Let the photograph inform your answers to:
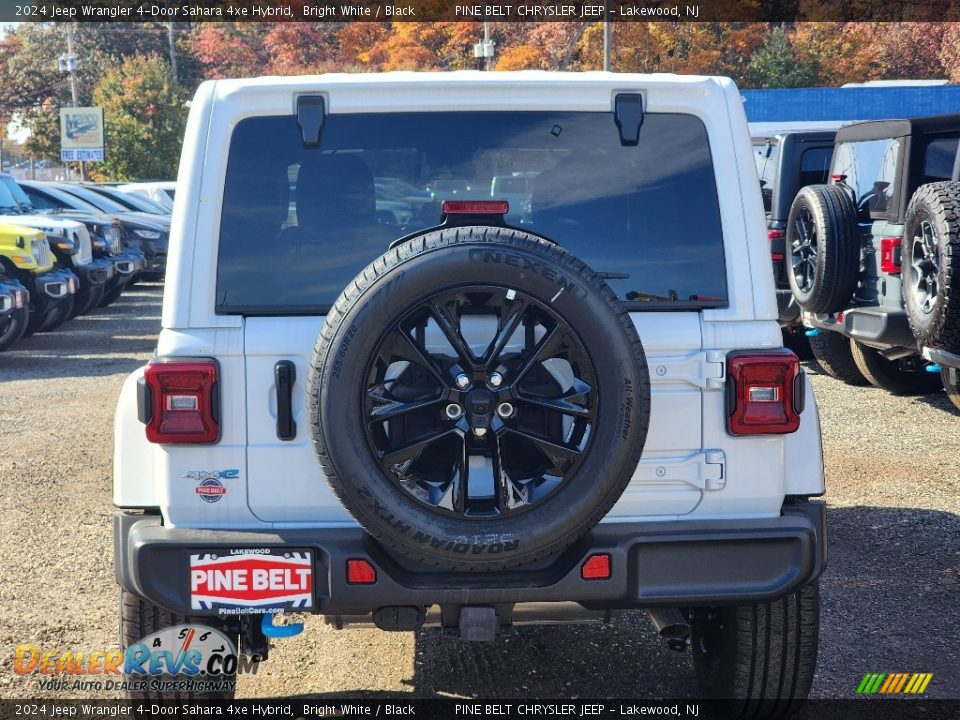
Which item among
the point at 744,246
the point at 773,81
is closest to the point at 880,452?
the point at 744,246

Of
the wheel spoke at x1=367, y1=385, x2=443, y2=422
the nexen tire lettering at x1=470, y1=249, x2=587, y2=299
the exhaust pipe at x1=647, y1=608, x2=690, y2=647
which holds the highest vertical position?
the nexen tire lettering at x1=470, y1=249, x2=587, y2=299

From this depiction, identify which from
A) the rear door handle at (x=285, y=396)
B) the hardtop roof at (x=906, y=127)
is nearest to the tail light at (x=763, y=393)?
the rear door handle at (x=285, y=396)

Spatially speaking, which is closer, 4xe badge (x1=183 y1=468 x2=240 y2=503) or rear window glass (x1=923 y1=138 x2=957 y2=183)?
4xe badge (x1=183 y1=468 x2=240 y2=503)

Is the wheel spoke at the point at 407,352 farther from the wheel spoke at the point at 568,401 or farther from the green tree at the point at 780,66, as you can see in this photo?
the green tree at the point at 780,66

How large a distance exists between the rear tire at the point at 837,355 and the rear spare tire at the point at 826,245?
3.19 ft

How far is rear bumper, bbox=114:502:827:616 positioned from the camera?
125 inches

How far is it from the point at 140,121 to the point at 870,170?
48.0 metres

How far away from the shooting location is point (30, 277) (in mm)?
13320

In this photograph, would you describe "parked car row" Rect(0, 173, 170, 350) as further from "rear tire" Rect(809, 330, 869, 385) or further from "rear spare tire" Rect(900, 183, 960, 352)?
"rear spare tire" Rect(900, 183, 960, 352)

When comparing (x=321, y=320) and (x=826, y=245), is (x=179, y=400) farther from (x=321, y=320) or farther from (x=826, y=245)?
(x=826, y=245)

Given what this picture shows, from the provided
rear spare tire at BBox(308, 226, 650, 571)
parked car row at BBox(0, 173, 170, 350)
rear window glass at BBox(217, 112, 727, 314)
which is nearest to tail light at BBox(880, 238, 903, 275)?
rear window glass at BBox(217, 112, 727, 314)

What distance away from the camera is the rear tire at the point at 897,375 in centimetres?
959

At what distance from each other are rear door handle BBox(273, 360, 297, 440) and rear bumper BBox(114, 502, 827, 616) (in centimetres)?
28

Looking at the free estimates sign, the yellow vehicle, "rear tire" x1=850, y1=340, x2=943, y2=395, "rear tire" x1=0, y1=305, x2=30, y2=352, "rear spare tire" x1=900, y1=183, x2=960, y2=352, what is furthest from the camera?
the free estimates sign
